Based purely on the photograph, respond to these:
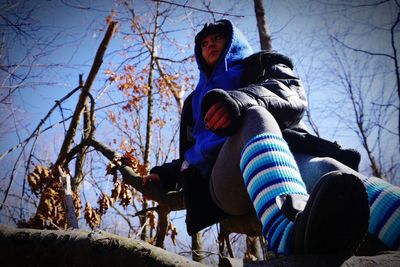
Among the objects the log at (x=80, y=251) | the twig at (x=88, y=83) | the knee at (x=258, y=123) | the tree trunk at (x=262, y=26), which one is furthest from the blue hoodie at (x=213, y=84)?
the tree trunk at (x=262, y=26)

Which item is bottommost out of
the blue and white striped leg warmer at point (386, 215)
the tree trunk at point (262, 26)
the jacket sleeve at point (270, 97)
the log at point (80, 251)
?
the blue and white striped leg warmer at point (386, 215)

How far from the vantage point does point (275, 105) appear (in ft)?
3.97

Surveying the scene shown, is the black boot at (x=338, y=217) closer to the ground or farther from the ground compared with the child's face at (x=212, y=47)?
closer to the ground

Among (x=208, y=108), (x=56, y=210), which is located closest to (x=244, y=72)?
(x=208, y=108)

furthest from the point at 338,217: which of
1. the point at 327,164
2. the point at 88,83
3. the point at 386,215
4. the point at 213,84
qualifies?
the point at 88,83

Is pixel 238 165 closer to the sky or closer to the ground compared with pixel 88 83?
closer to the ground

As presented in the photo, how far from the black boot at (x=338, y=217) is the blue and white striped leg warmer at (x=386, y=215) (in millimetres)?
370

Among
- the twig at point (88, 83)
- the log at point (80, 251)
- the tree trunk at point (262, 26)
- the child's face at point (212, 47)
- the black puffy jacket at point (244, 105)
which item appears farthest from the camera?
the tree trunk at point (262, 26)

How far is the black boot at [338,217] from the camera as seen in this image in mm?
570

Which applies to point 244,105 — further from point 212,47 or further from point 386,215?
point 212,47

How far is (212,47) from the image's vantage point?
217cm

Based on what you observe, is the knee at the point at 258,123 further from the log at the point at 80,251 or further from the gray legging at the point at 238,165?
the log at the point at 80,251

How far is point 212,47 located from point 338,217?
187 centimetres

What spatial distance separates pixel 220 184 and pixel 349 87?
884cm
